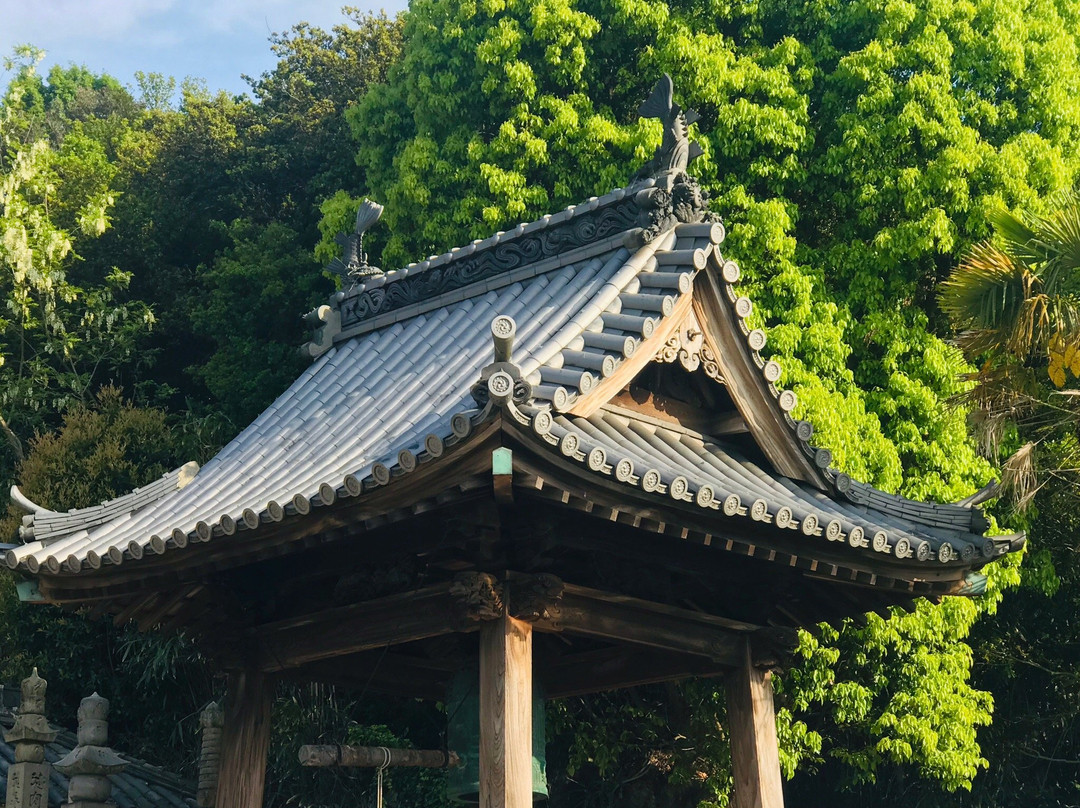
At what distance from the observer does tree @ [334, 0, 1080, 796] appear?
14.3 m

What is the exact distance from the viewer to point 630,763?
55.0 feet

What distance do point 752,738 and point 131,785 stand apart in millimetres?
6650

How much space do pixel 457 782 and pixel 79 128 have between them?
27799 mm

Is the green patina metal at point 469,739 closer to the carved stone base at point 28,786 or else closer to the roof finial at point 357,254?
the carved stone base at point 28,786

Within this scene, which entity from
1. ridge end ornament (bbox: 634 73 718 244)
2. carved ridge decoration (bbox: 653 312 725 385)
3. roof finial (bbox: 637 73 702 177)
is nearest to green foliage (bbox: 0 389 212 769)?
ridge end ornament (bbox: 634 73 718 244)

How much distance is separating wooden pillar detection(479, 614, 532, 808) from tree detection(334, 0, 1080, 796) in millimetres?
7035

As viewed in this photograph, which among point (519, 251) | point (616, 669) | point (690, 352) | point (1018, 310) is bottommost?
point (616, 669)

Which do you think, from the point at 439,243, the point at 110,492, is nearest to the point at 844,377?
the point at 439,243

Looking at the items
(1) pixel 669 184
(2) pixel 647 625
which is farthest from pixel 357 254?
(2) pixel 647 625

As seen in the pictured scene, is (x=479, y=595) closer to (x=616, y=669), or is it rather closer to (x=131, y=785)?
(x=616, y=669)

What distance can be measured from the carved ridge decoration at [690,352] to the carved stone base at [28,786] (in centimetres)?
568

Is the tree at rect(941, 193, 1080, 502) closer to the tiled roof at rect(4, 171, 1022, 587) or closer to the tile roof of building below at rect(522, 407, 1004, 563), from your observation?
the tiled roof at rect(4, 171, 1022, 587)

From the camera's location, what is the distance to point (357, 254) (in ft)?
38.2

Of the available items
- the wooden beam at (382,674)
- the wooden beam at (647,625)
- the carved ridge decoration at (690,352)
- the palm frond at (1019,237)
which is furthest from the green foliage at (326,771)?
the palm frond at (1019,237)
